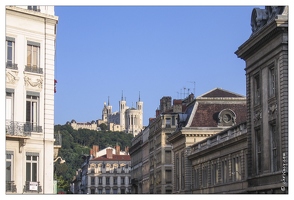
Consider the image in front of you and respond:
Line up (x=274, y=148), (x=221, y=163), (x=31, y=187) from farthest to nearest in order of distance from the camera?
1. (x=221, y=163)
2. (x=274, y=148)
3. (x=31, y=187)

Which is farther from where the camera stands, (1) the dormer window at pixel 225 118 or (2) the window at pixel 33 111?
(1) the dormer window at pixel 225 118

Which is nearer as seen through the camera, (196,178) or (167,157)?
(196,178)

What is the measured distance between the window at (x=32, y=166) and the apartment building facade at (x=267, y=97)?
12.6 m

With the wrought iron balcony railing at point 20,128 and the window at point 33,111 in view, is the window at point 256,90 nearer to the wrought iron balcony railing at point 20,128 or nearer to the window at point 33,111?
the window at point 33,111

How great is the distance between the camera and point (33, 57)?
51.0 metres

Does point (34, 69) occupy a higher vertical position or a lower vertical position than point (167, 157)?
higher

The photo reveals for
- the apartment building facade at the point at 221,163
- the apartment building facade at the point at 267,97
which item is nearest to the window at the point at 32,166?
the apartment building facade at the point at 267,97

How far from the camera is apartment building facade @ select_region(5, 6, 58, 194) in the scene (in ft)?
160

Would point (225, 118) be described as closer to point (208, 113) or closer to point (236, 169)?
point (208, 113)

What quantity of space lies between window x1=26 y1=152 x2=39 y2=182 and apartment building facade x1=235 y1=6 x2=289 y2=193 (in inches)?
494

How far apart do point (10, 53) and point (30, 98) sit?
2755mm

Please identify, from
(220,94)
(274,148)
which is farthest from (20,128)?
(220,94)

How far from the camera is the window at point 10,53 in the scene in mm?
49216
